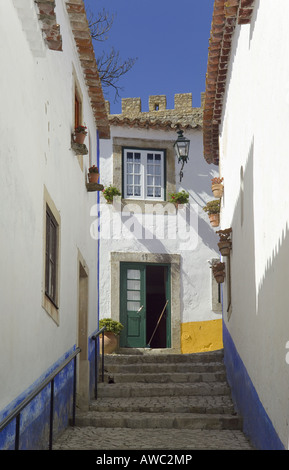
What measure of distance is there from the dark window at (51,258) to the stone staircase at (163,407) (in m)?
1.67

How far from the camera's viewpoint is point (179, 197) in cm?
1502

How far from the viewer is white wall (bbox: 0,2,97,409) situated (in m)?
4.67

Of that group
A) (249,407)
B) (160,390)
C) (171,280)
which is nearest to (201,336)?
(171,280)

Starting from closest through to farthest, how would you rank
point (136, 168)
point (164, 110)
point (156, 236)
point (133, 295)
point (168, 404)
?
point (168, 404)
point (133, 295)
point (156, 236)
point (136, 168)
point (164, 110)

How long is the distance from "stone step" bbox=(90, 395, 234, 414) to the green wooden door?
495 cm

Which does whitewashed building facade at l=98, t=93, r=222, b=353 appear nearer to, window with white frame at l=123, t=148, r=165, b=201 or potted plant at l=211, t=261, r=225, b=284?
window with white frame at l=123, t=148, r=165, b=201

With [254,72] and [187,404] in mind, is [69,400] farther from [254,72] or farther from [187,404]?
[254,72]

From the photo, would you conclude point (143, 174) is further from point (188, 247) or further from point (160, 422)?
point (160, 422)

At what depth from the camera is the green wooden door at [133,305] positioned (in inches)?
574

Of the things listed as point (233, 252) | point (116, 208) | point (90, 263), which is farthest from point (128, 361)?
point (116, 208)

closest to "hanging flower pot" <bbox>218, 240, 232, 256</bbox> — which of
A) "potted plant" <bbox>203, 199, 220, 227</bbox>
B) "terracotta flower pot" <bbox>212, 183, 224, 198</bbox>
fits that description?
"terracotta flower pot" <bbox>212, 183, 224, 198</bbox>

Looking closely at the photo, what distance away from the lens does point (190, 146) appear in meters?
15.6

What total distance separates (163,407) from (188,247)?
6.53 meters
